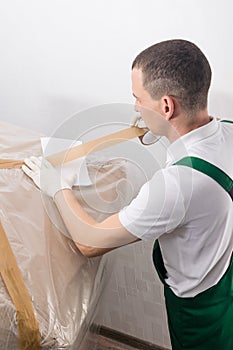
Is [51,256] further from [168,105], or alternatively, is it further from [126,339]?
[126,339]

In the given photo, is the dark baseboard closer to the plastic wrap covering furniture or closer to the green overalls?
the green overalls

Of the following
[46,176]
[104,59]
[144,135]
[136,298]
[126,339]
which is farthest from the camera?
[126,339]

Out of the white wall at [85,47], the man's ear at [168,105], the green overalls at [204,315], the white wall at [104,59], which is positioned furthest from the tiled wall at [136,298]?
the man's ear at [168,105]

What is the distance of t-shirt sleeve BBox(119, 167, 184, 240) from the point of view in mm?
1109

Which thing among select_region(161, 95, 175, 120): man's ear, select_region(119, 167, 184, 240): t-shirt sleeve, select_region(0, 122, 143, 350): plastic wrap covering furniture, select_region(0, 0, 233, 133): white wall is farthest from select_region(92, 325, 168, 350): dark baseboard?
select_region(161, 95, 175, 120): man's ear

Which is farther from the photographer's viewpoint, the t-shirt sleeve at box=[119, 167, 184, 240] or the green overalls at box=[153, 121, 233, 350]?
the green overalls at box=[153, 121, 233, 350]

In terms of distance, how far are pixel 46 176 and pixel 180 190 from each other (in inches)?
11.9

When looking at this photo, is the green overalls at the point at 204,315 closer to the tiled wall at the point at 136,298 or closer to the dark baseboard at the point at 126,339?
the tiled wall at the point at 136,298

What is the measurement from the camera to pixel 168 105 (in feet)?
3.75

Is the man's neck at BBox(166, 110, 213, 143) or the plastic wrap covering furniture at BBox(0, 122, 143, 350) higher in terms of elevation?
the man's neck at BBox(166, 110, 213, 143)

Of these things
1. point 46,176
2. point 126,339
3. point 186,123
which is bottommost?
point 126,339

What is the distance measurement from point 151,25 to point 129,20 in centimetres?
7

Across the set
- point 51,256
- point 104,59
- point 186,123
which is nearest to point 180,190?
point 186,123

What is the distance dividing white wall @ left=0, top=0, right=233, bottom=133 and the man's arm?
0.53 meters
